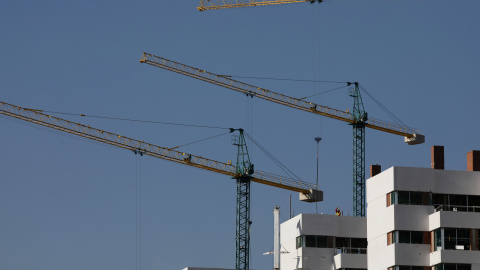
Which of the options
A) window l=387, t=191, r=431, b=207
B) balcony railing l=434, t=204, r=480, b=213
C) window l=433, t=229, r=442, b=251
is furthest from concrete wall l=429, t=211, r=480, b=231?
window l=387, t=191, r=431, b=207

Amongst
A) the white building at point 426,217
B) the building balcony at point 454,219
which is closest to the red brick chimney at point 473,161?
the white building at point 426,217

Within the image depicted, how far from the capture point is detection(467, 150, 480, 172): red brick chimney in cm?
14988

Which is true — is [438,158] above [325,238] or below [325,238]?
above

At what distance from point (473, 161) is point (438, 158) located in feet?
13.2

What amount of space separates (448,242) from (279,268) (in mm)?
38005

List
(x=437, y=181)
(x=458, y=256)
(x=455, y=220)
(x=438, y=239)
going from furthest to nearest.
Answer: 1. (x=437, y=181)
2. (x=438, y=239)
3. (x=455, y=220)
4. (x=458, y=256)

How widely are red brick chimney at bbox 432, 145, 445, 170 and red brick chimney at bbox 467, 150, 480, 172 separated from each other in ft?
9.82

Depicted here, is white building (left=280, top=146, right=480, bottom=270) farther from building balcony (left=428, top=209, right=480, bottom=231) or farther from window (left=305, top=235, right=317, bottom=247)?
window (left=305, top=235, right=317, bottom=247)

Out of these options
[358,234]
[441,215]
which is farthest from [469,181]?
[358,234]

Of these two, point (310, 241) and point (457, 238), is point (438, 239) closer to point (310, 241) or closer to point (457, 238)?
point (457, 238)

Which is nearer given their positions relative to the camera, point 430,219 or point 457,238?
point 457,238

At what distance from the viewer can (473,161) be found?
493ft

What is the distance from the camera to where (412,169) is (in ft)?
477

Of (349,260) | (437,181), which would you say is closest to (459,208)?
(437,181)
